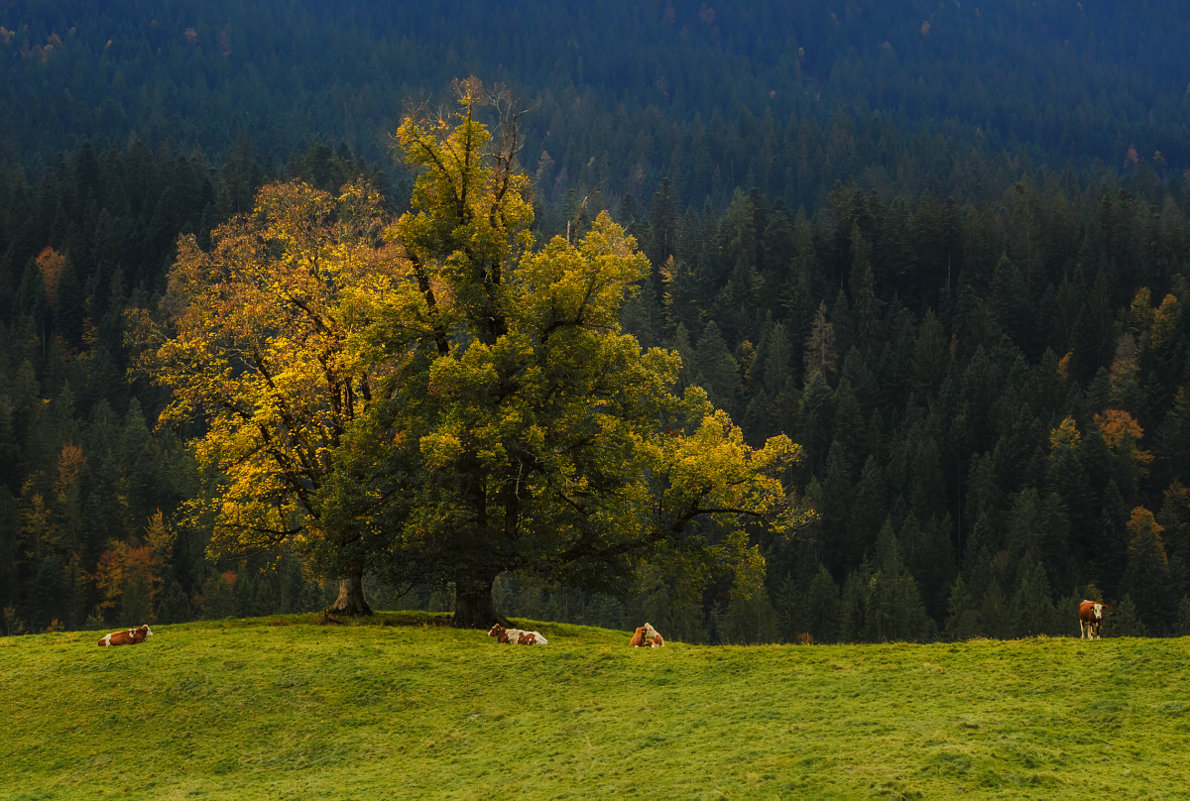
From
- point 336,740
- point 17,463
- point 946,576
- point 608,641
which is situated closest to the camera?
point 336,740

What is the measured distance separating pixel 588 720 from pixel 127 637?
53.3 ft

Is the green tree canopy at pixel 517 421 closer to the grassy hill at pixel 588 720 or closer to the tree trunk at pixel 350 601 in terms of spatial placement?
the tree trunk at pixel 350 601

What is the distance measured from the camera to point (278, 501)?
146ft

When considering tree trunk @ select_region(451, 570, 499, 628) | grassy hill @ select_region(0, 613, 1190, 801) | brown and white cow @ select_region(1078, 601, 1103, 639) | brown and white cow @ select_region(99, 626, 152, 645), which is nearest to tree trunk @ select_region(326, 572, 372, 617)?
tree trunk @ select_region(451, 570, 499, 628)

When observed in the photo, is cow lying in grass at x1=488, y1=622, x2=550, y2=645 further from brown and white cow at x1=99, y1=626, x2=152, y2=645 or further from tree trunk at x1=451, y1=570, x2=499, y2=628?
brown and white cow at x1=99, y1=626, x2=152, y2=645

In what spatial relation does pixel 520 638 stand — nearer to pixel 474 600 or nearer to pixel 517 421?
pixel 474 600

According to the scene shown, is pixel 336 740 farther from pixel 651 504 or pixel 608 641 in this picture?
pixel 651 504

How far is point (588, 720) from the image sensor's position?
27.0 meters

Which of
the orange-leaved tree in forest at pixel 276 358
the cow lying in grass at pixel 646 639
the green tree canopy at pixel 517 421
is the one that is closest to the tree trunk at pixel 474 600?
the green tree canopy at pixel 517 421

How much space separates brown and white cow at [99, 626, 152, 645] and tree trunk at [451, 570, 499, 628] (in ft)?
32.2

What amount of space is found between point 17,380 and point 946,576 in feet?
426

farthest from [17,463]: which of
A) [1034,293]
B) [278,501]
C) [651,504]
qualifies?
[1034,293]

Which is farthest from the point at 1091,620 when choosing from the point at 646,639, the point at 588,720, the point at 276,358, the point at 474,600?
the point at 276,358

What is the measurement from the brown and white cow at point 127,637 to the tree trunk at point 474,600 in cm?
981
